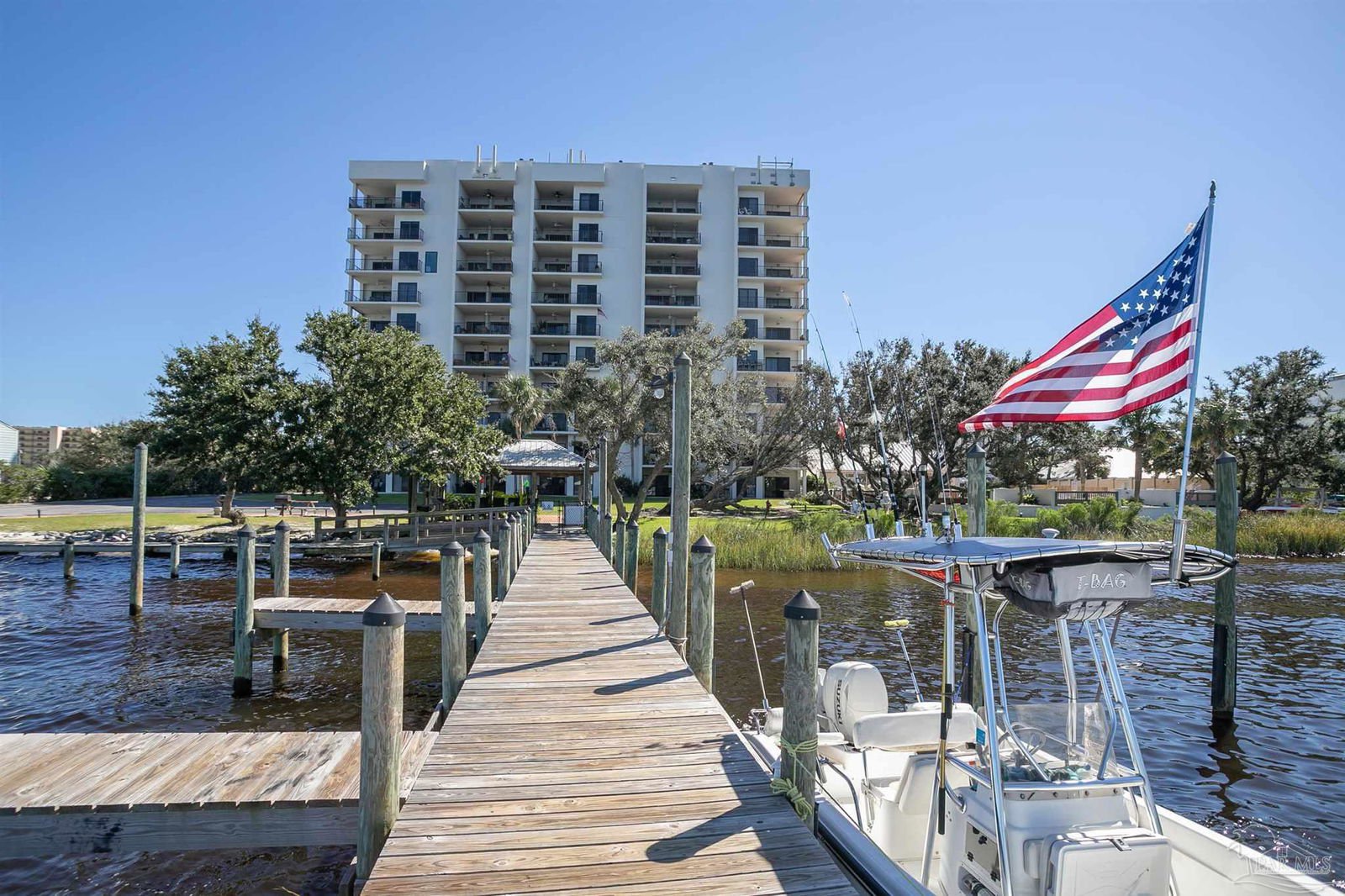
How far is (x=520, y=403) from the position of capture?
44.4 m

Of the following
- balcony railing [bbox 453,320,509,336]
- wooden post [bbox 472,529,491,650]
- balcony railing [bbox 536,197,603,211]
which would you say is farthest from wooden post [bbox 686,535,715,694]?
balcony railing [bbox 536,197,603,211]

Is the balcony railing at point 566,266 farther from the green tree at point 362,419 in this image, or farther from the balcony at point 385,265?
the green tree at point 362,419

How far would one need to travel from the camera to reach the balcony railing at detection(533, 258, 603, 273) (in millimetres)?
57406

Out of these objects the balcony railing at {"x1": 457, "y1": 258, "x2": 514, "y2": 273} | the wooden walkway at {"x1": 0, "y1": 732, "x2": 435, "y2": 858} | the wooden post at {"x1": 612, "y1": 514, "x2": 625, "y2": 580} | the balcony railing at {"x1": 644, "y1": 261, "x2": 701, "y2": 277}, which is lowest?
the wooden walkway at {"x1": 0, "y1": 732, "x2": 435, "y2": 858}

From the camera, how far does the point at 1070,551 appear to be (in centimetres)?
368

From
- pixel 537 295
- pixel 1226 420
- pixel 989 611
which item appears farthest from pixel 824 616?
pixel 537 295

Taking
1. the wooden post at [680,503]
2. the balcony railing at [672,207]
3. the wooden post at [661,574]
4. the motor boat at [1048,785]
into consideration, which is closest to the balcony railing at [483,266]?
the balcony railing at [672,207]

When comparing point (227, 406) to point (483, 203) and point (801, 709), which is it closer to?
point (801, 709)

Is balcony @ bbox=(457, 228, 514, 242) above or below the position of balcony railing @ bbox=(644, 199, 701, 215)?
below

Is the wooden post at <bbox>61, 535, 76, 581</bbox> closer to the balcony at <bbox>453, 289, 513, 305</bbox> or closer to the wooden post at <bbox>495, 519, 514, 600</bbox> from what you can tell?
the wooden post at <bbox>495, 519, 514, 600</bbox>

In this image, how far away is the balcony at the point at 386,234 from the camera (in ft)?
184

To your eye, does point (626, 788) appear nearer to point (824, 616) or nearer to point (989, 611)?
point (824, 616)

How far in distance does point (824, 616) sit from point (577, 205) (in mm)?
47722

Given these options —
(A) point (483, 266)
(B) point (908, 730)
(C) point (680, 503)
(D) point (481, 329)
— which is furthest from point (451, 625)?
(A) point (483, 266)
